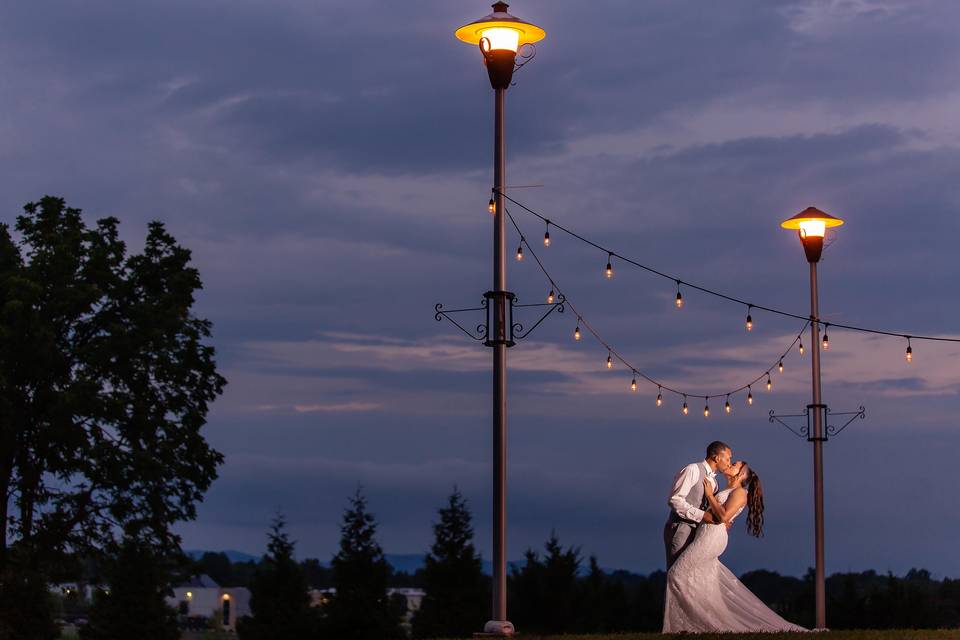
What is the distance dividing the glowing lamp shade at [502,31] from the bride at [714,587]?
5744 millimetres

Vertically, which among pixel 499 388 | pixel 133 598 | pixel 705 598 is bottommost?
pixel 133 598

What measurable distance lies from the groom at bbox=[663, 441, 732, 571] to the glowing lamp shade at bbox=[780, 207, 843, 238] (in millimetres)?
10873

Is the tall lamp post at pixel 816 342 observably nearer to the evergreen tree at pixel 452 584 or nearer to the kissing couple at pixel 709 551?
the kissing couple at pixel 709 551

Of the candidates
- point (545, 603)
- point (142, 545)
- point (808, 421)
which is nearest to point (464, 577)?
point (545, 603)

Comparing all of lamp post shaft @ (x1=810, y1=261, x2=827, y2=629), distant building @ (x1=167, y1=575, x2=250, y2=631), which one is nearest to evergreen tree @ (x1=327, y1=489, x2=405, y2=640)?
lamp post shaft @ (x1=810, y1=261, x2=827, y2=629)

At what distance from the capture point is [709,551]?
1709 cm

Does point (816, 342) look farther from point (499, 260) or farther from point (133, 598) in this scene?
point (133, 598)

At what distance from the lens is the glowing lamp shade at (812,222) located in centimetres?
2698

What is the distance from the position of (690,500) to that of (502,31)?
6.08 m

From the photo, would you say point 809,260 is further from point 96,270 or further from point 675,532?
point 96,270

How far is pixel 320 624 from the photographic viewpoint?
44844mm

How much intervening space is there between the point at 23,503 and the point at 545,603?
57.8 ft

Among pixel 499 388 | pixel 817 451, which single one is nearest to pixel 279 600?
pixel 817 451

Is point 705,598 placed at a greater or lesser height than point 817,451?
lesser
